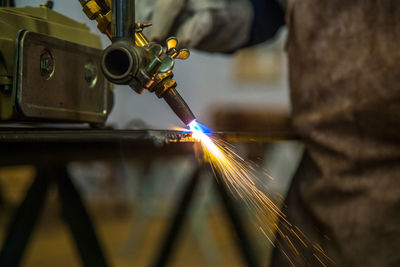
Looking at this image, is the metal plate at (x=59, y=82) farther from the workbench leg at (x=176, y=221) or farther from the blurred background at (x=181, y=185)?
the blurred background at (x=181, y=185)

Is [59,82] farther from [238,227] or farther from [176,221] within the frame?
[176,221]

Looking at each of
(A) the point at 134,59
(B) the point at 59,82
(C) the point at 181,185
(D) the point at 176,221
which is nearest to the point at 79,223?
(B) the point at 59,82

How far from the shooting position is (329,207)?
0.72 meters

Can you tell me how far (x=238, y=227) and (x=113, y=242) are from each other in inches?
59.0

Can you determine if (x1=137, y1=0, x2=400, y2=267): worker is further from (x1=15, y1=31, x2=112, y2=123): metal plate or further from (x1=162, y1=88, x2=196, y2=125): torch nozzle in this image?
(x1=162, y1=88, x2=196, y2=125): torch nozzle

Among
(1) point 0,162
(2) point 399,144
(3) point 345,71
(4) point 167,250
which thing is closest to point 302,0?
(3) point 345,71

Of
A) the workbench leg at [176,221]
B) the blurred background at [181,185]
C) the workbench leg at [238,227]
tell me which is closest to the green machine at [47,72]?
the workbench leg at [238,227]

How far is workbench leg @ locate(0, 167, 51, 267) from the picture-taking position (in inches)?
24.4

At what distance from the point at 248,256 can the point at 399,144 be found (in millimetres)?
461

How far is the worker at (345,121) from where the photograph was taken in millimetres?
664

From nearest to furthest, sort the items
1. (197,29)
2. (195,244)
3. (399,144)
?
(399,144), (197,29), (195,244)

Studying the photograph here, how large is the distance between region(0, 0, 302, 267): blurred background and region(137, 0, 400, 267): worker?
876 mm

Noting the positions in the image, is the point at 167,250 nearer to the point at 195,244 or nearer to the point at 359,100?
the point at 359,100

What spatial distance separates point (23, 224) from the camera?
63cm
